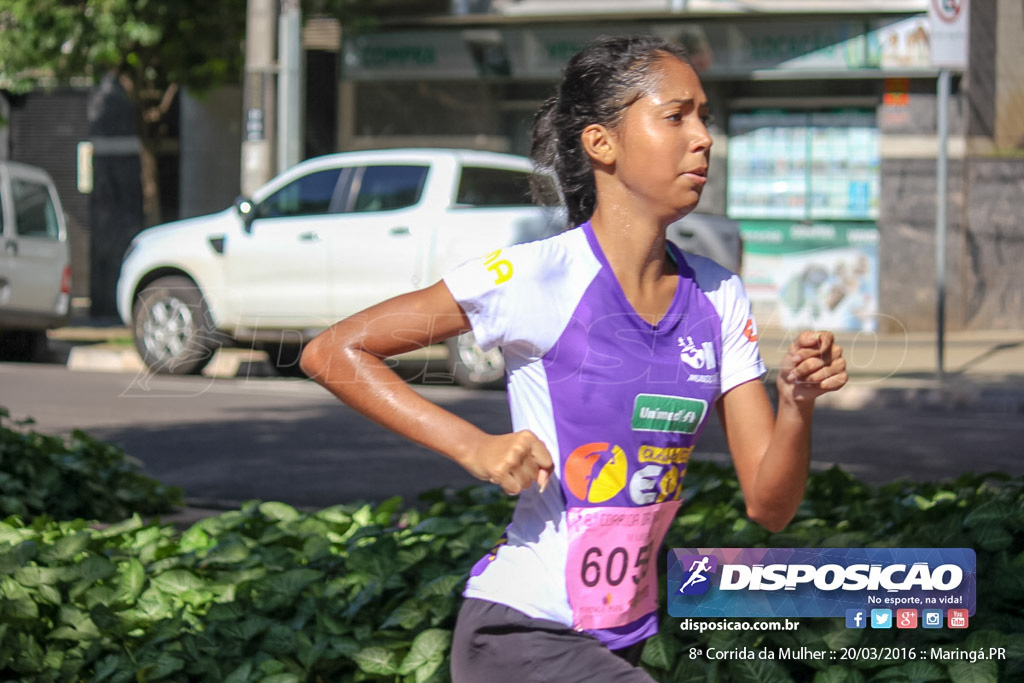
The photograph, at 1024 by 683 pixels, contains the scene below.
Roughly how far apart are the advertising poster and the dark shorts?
16410mm

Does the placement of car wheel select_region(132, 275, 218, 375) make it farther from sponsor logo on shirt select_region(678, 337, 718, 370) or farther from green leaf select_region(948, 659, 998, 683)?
sponsor logo on shirt select_region(678, 337, 718, 370)

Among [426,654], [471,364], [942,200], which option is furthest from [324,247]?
[426,654]

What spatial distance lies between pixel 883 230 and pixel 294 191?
899 cm

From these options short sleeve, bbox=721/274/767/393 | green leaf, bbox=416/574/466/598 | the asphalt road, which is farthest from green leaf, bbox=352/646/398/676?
the asphalt road

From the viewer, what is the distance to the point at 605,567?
6.57ft

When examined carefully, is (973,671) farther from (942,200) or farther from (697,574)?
(942,200)

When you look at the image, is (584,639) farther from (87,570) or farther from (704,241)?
(704,241)

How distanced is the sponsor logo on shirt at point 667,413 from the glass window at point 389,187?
10043 millimetres

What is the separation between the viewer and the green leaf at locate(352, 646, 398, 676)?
3.37 meters

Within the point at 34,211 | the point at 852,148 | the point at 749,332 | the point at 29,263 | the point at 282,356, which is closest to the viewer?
the point at 749,332

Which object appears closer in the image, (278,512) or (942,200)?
(278,512)

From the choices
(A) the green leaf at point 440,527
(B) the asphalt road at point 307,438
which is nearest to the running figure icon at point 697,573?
(A) the green leaf at point 440,527


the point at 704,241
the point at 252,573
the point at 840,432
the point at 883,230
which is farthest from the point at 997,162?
the point at 252,573

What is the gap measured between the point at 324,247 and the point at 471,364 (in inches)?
68.3
